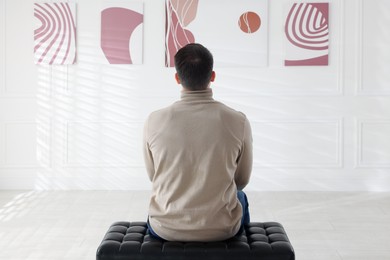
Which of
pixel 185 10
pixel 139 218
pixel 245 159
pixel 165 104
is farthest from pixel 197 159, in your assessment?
pixel 185 10

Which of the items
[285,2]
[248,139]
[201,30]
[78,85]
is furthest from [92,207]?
[248,139]

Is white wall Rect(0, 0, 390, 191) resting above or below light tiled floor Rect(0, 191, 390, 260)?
above

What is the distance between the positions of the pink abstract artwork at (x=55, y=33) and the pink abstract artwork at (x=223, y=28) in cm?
92

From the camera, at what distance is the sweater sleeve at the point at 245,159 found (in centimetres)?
270

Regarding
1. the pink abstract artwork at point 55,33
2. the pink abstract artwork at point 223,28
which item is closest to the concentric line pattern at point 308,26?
the pink abstract artwork at point 223,28

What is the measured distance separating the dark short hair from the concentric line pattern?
12.9 feet

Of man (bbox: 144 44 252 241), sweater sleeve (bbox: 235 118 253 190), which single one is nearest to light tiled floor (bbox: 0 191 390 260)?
sweater sleeve (bbox: 235 118 253 190)

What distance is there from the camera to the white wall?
6.47m

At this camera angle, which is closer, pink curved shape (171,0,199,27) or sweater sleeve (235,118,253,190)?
sweater sleeve (235,118,253,190)

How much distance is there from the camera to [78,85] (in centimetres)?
655

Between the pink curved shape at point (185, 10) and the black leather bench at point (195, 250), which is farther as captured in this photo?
the pink curved shape at point (185, 10)

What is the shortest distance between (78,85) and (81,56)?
0.92 feet

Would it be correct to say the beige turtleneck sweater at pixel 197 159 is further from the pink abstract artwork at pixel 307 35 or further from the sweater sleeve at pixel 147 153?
the pink abstract artwork at pixel 307 35

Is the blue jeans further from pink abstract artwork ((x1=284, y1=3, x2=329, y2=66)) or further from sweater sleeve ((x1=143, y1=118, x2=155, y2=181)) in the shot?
pink abstract artwork ((x1=284, y1=3, x2=329, y2=66))
